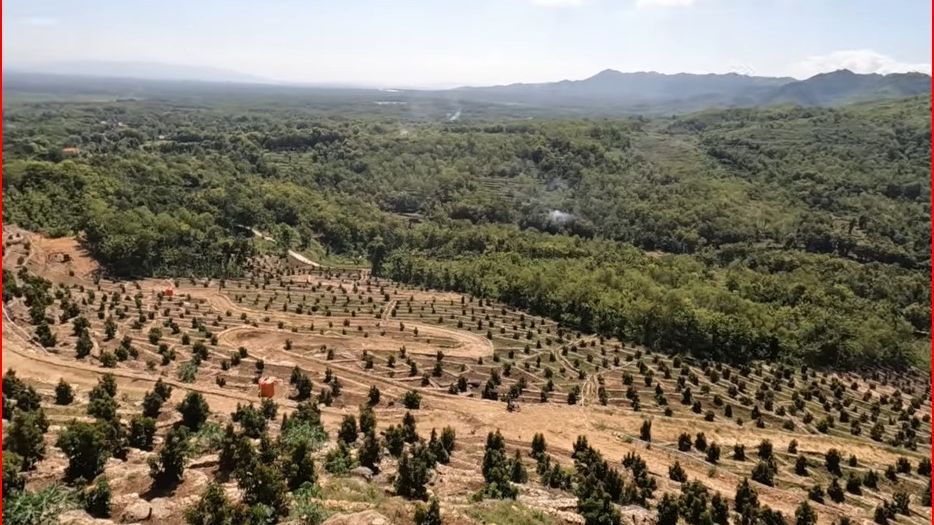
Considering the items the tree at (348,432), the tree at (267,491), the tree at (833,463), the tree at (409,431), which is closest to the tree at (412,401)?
the tree at (409,431)

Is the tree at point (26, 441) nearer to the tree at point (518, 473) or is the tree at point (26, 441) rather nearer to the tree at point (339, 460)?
the tree at point (339, 460)

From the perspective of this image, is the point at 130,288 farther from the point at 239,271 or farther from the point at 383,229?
the point at 383,229

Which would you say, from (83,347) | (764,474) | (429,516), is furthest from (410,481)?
(83,347)

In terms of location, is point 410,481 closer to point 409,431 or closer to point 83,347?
point 409,431

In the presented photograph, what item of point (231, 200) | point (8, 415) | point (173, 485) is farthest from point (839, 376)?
point (231, 200)

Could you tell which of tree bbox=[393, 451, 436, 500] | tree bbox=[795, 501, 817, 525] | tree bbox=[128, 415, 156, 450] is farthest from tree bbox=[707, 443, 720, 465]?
tree bbox=[128, 415, 156, 450]

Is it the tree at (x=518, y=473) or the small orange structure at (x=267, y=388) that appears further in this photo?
the small orange structure at (x=267, y=388)

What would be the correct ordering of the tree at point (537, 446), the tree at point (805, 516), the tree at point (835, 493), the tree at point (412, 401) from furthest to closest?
the tree at point (412, 401) → the tree at point (835, 493) → the tree at point (537, 446) → the tree at point (805, 516)

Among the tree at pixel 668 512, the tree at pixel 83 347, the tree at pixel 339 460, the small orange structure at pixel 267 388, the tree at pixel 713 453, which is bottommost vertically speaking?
the tree at pixel 713 453
